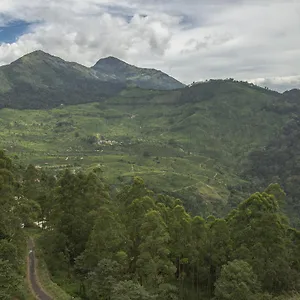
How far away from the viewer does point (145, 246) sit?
36938 millimetres

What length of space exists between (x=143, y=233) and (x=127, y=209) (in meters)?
6.59

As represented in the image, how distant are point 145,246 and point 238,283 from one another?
9920 mm

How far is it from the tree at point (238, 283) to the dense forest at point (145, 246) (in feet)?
0.32

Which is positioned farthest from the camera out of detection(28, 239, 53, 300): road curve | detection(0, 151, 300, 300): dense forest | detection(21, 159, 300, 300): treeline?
detection(28, 239, 53, 300): road curve

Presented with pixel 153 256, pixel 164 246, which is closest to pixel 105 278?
pixel 153 256

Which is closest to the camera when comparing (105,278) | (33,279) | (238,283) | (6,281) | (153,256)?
(6,281)

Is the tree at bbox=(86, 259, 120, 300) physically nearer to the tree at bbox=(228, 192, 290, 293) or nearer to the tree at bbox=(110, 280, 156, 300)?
the tree at bbox=(110, 280, 156, 300)

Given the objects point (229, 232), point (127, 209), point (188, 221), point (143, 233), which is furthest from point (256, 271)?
point (127, 209)

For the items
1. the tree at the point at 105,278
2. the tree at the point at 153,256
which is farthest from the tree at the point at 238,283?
the tree at the point at 105,278

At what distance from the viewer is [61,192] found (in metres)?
48.1

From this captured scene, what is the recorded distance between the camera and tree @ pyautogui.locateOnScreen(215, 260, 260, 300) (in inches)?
1416

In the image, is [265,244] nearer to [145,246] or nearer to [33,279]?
[145,246]

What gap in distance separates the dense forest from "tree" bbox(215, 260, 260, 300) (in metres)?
0.10

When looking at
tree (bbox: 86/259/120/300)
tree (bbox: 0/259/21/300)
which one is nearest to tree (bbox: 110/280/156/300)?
tree (bbox: 86/259/120/300)
